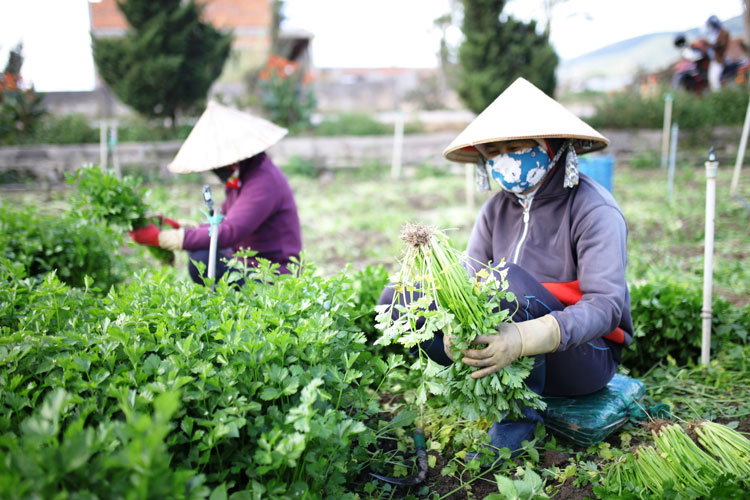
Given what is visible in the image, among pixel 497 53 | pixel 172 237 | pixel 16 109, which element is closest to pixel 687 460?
pixel 172 237

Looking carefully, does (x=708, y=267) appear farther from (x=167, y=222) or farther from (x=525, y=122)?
(x=167, y=222)

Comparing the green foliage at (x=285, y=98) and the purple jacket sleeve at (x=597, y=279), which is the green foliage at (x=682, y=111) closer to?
the green foliage at (x=285, y=98)

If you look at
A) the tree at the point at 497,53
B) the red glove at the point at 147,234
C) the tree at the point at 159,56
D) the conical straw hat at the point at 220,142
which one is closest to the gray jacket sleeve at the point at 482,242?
the conical straw hat at the point at 220,142

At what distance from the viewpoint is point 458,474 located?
2150 millimetres

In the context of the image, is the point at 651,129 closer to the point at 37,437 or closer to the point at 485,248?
the point at 485,248

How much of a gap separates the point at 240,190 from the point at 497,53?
9065 mm

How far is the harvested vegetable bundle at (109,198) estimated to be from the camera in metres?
2.88

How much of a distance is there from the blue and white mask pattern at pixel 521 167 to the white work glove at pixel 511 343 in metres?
0.71

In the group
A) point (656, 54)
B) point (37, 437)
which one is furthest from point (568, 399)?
point (656, 54)

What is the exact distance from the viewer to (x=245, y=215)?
3178 mm

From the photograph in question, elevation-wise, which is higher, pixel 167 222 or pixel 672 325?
pixel 167 222

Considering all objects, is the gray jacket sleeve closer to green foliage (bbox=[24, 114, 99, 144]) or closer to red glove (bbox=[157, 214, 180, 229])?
red glove (bbox=[157, 214, 180, 229])

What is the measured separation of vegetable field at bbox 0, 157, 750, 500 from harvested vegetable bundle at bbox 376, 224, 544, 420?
148mm

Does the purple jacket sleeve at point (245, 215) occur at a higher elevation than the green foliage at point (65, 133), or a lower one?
lower
